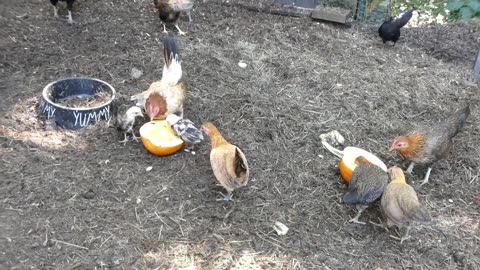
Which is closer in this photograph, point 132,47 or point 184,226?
point 184,226

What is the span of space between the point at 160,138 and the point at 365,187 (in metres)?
1.80

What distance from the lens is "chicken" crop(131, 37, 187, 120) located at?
14.5 ft

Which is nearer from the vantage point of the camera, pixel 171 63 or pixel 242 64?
pixel 171 63

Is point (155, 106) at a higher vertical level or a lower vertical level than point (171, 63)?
lower

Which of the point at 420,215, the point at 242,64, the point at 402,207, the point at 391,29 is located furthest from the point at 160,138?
the point at 391,29

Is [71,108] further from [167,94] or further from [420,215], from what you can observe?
[420,215]

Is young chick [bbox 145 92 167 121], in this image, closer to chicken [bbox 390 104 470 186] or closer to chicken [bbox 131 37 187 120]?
chicken [bbox 131 37 187 120]

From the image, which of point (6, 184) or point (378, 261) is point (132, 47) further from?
point (378, 261)

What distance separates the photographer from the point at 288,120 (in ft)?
16.1

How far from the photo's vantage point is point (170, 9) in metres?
6.35

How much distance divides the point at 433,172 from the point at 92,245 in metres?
3.08

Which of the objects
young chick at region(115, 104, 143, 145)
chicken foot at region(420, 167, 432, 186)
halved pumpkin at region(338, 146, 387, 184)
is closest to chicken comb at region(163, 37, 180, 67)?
young chick at region(115, 104, 143, 145)

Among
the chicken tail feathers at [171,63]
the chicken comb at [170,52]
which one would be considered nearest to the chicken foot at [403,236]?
the chicken tail feathers at [171,63]

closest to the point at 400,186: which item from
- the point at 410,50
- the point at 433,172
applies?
the point at 433,172
